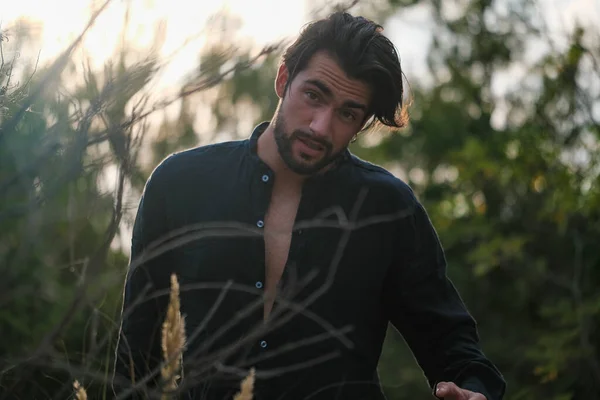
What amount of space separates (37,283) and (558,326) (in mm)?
4428

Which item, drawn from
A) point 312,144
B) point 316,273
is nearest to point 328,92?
point 312,144

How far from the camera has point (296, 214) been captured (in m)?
3.17

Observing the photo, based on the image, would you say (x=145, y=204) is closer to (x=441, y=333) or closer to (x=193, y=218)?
(x=193, y=218)

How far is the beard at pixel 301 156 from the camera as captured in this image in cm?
306

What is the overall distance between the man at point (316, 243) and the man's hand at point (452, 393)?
0.74 ft

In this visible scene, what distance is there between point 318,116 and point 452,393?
0.86 meters

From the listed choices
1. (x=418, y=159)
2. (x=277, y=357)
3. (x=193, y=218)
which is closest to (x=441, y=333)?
(x=277, y=357)

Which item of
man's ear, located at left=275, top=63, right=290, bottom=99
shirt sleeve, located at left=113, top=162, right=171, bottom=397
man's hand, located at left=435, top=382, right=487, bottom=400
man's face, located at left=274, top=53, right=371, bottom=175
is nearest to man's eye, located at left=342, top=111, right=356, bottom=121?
man's face, located at left=274, top=53, right=371, bottom=175

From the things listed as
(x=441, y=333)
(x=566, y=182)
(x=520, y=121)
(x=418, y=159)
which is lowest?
(x=418, y=159)

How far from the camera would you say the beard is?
120 inches

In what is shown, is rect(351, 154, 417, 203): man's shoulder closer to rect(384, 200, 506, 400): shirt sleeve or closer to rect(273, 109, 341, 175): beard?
rect(384, 200, 506, 400): shirt sleeve

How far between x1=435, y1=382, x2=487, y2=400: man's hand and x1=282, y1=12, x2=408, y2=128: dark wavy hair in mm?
916

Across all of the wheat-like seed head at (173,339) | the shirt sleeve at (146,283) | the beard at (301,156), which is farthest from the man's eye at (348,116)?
the wheat-like seed head at (173,339)

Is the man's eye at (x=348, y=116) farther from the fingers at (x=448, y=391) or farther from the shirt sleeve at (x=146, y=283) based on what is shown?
the fingers at (x=448, y=391)
